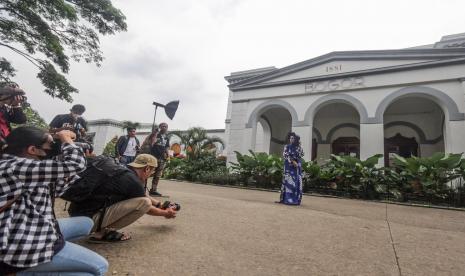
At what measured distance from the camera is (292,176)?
6.19 meters

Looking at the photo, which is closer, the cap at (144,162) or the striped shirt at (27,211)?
the striped shirt at (27,211)

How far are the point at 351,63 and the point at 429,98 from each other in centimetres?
325

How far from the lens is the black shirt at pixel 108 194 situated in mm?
2420

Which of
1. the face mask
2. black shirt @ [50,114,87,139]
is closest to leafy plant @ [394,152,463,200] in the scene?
black shirt @ [50,114,87,139]

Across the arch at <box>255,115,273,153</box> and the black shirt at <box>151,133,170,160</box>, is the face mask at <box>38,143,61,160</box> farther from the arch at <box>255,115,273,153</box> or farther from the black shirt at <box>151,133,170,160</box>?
the arch at <box>255,115,273,153</box>

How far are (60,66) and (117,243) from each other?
32.1ft

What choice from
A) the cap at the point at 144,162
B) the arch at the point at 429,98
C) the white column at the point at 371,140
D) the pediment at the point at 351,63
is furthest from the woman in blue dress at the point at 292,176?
the pediment at the point at 351,63

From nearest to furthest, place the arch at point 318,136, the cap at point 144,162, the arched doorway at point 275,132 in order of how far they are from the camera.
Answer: the cap at point 144,162, the arch at point 318,136, the arched doorway at point 275,132

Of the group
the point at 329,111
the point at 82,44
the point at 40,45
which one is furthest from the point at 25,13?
the point at 329,111

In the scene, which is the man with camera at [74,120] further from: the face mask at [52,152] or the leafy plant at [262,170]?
the leafy plant at [262,170]

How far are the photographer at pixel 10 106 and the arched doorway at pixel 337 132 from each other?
507 inches

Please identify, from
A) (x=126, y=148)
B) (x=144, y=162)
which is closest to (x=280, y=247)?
(x=144, y=162)

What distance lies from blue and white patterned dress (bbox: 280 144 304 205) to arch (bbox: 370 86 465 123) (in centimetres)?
608

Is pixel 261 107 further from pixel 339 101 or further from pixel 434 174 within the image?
pixel 434 174
